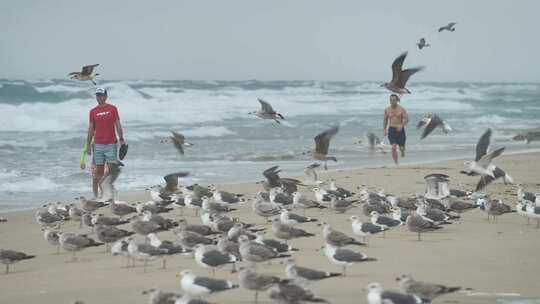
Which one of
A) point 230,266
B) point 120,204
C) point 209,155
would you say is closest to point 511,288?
point 230,266

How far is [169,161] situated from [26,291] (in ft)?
47.4

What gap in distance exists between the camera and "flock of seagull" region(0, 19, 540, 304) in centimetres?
834

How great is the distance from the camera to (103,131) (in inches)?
573

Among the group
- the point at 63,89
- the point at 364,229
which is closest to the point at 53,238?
the point at 364,229

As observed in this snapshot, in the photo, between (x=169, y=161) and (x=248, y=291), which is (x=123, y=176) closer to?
(x=169, y=161)

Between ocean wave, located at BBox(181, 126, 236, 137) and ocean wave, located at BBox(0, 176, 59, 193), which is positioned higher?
ocean wave, located at BBox(181, 126, 236, 137)

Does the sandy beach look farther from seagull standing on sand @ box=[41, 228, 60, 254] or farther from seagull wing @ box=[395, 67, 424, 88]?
seagull wing @ box=[395, 67, 424, 88]

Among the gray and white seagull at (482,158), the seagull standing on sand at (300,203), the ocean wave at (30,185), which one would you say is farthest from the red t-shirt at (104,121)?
the gray and white seagull at (482,158)

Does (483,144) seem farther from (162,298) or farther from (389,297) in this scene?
(162,298)

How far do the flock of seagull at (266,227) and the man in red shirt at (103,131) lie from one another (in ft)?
0.86

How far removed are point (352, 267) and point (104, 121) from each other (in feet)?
18.5

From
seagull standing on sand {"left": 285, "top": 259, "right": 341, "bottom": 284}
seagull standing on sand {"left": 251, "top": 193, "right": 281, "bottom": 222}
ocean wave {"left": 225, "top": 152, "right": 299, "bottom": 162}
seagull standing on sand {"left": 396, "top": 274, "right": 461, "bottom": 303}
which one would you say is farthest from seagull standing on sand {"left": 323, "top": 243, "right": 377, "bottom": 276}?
ocean wave {"left": 225, "top": 152, "right": 299, "bottom": 162}

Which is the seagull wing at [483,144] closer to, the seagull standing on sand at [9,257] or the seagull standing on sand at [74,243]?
the seagull standing on sand at [74,243]

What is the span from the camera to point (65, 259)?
11.6m
